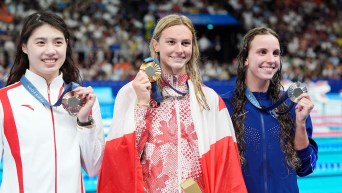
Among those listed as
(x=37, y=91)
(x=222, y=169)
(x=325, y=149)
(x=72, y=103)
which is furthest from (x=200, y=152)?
(x=325, y=149)

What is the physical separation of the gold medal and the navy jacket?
55cm

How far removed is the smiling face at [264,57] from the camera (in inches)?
113

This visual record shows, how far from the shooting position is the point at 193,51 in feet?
9.05

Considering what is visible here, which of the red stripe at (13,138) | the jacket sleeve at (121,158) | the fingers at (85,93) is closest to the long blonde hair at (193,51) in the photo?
the jacket sleeve at (121,158)

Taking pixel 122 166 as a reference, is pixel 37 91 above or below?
above

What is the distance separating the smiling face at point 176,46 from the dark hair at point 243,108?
41 cm

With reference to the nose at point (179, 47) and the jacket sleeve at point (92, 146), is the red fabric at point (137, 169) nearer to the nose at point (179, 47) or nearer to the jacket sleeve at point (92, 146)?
the jacket sleeve at point (92, 146)

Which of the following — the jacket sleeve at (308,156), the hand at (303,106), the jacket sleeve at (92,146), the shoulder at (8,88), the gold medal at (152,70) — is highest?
the gold medal at (152,70)

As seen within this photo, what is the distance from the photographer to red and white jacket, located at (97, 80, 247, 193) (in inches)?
98.3

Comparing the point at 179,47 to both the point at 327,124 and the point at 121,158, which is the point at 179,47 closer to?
the point at 121,158

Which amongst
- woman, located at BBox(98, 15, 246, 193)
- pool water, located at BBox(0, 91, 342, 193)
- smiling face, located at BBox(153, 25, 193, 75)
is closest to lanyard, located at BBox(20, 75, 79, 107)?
woman, located at BBox(98, 15, 246, 193)

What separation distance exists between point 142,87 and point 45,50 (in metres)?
0.49

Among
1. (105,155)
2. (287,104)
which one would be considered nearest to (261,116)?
(287,104)

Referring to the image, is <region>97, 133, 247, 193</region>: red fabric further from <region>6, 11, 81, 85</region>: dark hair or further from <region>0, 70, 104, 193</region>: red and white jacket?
<region>6, 11, 81, 85</region>: dark hair
